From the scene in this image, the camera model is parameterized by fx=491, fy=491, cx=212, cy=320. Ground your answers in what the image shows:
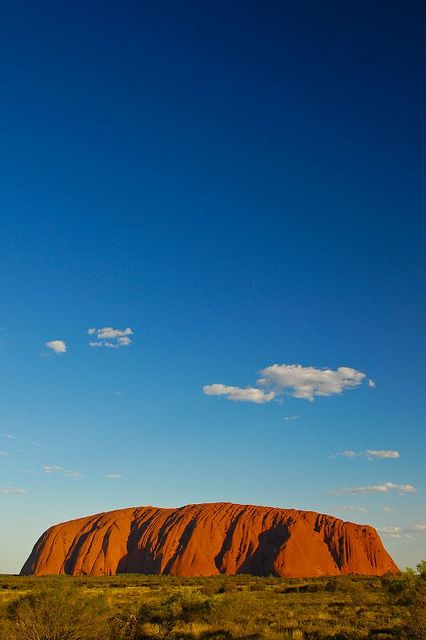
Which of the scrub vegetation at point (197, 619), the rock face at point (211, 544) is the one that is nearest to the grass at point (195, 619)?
the scrub vegetation at point (197, 619)

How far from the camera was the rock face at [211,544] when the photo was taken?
82.0m

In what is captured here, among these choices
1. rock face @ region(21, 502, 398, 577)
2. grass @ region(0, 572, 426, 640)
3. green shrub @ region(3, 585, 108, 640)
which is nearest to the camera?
green shrub @ region(3, 585, 108, 640)

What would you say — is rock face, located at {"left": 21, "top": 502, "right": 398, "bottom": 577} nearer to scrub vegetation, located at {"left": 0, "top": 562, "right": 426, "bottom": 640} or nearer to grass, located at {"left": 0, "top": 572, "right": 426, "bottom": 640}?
scrub vegetation, located at {"left": 0, "top": 562, "right": 426, "bottom": 640}

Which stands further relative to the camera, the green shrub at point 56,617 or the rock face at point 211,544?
the rock face at point 211,544

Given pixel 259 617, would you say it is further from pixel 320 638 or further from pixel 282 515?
pixel 282 515

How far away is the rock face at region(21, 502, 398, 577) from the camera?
8200 cm

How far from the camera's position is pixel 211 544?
8769 centimetres

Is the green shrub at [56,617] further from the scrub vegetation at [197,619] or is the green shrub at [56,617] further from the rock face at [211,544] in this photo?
the rock face at [211,544]

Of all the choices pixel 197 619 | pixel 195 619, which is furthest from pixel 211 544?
pixel 197 619

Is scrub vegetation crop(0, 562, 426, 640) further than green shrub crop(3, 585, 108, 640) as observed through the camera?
Yes

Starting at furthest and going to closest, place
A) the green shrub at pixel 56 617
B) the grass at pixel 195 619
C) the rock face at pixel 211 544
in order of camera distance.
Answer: the rock face at pixel 211 544 < the grass at pixel 195 619 < the green shrub at pixel 56 617

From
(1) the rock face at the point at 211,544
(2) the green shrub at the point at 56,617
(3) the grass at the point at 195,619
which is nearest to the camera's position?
(2) the green shrub at the point at 56,617

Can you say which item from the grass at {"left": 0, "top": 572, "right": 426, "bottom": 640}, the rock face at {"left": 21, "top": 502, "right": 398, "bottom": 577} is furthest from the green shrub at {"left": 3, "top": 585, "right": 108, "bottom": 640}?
the rock face at {"left": 21, "top": 502, "right": 398, "bottom": 577}

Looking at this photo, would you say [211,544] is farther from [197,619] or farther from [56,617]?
[56,617]
